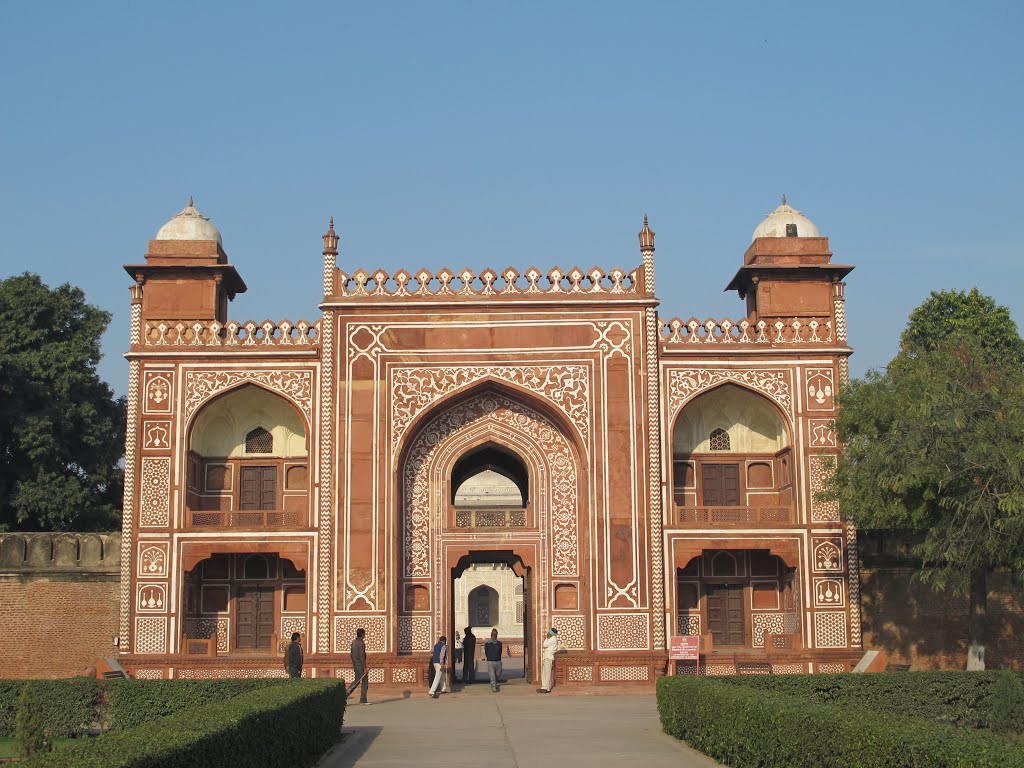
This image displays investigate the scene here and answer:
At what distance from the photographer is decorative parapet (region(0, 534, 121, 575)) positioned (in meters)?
24.2

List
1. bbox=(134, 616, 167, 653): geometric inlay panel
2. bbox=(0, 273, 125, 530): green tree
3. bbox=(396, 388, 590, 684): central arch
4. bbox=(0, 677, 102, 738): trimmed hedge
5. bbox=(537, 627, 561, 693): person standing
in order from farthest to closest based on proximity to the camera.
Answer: bbox=(0, 273, 125, 530): green tree, bbox=(396, 388, 590, 684): central arch, bbox=(134, 616, 167, 653): geometric inlay panel, bbox=(537, 627, 561, 693): person standing, bbox=(0, 677, 102, 738): trimmed hedge

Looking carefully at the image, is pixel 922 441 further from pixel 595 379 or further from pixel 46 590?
pixel 46 590

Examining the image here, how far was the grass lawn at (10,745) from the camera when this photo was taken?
48.2 ft

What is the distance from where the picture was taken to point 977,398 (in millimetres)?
19219

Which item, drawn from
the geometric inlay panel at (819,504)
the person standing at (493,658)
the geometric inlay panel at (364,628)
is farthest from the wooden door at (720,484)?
the geometric inlay panel at (364,628)

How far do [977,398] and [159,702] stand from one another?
12.6 meters

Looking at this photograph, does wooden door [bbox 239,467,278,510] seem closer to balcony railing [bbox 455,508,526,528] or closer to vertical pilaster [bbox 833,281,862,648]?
balcony railing [bbox 455,508,526,528]

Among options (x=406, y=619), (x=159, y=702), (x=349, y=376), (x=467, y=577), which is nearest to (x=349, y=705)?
(x=406, y=619)

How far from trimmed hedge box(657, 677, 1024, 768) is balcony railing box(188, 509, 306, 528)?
9852 mm

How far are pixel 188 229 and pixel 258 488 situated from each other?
214 inches

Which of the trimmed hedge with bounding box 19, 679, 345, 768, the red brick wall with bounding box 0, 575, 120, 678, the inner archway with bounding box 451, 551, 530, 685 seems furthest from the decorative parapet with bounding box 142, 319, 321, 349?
the inner archway with bounding box 451, 551, 530, 685

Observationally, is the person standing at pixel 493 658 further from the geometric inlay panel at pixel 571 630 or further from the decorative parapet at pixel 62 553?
the decorative parapet at pixel 62 553

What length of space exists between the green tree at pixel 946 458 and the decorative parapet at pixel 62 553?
13.5m

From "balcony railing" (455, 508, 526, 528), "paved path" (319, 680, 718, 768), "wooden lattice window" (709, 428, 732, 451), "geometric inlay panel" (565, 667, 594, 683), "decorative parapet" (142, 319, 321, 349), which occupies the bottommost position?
"paved path" (319, 680, 718, 768)
